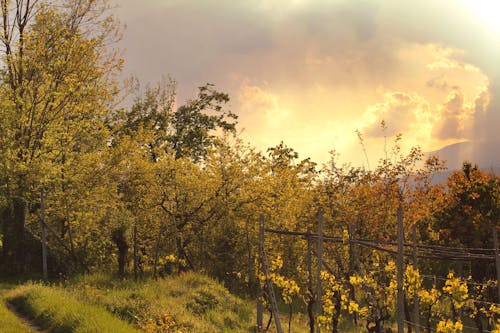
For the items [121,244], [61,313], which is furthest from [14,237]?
[61,313]

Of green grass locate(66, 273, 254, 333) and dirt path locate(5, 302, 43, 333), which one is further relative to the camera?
green grass locate(66, 273, 254, 333)

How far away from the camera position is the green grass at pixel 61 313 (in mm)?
11484

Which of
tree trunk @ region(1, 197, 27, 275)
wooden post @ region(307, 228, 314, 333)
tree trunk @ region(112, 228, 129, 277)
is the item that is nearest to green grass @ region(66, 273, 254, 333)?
tree trunk @ region(112, 228, 129, 277)

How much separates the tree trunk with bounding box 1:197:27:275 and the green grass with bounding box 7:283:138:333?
5.39 m

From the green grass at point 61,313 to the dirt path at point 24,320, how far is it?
122 millimetres

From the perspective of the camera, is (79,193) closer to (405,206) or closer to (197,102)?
(405,206)

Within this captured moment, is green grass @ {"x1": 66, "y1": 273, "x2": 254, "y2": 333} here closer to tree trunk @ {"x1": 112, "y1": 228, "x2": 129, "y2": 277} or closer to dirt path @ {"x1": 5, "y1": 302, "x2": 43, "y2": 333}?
tree trunk @ {"x1": 112, "y1": 228, "x2": 129, "y2": 277}

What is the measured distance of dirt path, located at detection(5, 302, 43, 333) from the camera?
1214cm

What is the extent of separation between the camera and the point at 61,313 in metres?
12.4

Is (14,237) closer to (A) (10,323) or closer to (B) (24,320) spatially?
(B) (24,320)

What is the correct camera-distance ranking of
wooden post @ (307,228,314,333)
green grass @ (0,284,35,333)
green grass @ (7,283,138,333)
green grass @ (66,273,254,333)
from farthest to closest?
wooden post @ (307,228,314,333) < green grass @ (66,273,254,333) < green grass @ (7,283,138,333) < green grass @ (0,284,35,333)

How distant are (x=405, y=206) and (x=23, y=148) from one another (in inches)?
720

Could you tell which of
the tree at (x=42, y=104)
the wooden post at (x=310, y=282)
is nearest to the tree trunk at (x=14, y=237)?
the tree at (x=42, y=104)

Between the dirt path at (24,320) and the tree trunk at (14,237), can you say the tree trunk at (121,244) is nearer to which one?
the tree trunk at (14,237)
